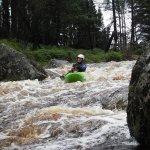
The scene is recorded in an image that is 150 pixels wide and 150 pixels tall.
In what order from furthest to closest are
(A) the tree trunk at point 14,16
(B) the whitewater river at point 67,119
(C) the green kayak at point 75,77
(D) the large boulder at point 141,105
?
1. (A) the tree trunk at point 14,16
2. (C) the green kayak at point 75,77
3. (B) the whitewater river at point 67,119
4. (D) the large boulder at point 141,105

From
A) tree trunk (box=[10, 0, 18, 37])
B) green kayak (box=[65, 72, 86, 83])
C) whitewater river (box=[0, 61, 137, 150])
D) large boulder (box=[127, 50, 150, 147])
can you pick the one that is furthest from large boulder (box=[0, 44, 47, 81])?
tree trunk (box=[10, 0, 18, 37])

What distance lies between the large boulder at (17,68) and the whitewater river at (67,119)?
3.95 metres

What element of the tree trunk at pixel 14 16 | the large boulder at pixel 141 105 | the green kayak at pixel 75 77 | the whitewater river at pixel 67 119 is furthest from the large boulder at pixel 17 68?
the tree trunk at pixel 14 16

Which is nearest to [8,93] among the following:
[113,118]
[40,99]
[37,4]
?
[40,99]

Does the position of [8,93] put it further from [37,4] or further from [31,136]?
[37,4]

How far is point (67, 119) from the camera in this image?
8.33m

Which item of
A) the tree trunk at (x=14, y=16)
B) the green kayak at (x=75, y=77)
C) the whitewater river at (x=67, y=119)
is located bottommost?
the whitewater river at (x=67, y=119)

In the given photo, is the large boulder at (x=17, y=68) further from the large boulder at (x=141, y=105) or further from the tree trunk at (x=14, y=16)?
the tree trunk at (x=14, y=16)

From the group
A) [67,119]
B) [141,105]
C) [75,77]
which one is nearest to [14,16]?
[75,77]

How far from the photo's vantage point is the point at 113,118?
811cm

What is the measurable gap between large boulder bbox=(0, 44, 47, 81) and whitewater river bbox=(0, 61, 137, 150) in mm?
3948

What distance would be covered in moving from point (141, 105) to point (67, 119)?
106 inches

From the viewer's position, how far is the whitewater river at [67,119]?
22.8 ft

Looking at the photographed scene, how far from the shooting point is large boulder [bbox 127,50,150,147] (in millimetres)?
5820
